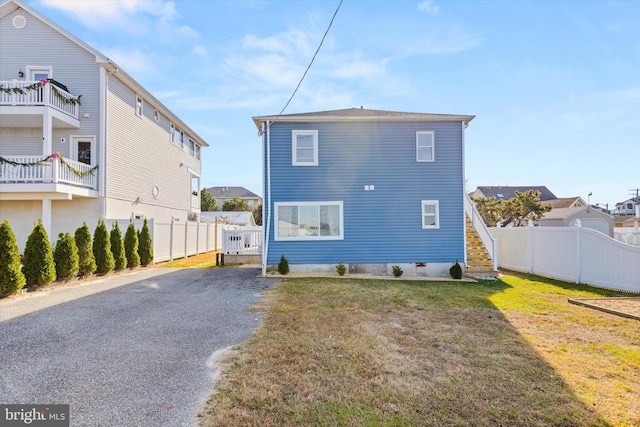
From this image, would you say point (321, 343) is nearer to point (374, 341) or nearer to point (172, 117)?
point (374, 341)

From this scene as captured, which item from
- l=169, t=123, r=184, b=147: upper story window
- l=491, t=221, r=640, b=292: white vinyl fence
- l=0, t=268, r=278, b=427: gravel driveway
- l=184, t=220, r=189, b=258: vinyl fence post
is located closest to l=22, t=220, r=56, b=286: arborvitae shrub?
l=0, t=268, r=278, b=427: gravel driveway

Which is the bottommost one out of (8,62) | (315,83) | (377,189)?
(377,189)

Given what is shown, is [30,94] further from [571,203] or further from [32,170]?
[571,203]

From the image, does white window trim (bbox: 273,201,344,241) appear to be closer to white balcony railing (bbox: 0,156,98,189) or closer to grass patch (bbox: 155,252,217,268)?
grass patch (bbox: 155,252,217,268)

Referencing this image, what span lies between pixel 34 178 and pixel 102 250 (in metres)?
4.42

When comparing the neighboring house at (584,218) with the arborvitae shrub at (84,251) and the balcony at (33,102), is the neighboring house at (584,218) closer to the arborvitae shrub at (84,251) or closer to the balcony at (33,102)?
the arborvitae shrub at (84,251)

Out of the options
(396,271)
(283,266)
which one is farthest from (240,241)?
(396,271)

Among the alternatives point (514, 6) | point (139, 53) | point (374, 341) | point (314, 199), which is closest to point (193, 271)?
point (314, 199)

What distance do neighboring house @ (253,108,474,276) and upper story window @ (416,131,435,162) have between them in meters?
0.08

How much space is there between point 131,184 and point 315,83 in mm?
10500

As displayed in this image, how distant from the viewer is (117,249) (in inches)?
424

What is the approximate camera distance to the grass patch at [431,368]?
2762 mm

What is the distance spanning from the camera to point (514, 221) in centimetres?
2992

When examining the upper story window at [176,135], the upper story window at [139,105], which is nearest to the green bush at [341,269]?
the upper story window at [139,105]
